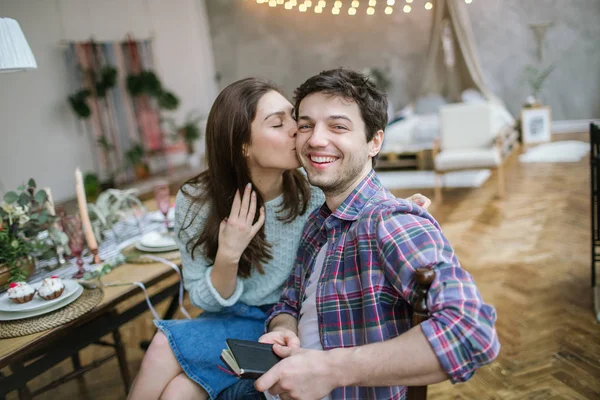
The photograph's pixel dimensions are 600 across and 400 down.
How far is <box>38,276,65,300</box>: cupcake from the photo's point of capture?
63.5 inches

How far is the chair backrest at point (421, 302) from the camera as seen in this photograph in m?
0.93

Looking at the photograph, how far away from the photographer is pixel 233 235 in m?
1.53

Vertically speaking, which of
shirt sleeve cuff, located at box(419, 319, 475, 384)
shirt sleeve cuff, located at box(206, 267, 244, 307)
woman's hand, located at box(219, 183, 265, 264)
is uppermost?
woman's hand, located at box(219, 183, 265, 264)

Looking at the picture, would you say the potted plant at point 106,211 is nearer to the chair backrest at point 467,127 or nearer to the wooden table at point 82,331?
the wooden table at point 82,331

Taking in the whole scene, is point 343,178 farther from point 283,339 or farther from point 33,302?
point 33,302

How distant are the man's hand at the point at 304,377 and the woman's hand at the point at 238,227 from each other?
0.56 metres

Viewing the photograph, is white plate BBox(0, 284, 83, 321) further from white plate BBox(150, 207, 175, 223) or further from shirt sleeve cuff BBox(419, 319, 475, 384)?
shirt sleeve cuff BBox(419, 319, 475, 384)

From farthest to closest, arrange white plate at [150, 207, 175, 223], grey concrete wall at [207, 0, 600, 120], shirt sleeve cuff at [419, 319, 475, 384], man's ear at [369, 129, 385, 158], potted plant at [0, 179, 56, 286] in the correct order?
grey concrete wall at [207, 0, 600, 120], white plate at [150, 207, 175, 223], potted plant at [0, 179, 56, 286], man's ear at [369, 129, 385, 158], shirt sleeve cuff at [419, 319, 475, 384]

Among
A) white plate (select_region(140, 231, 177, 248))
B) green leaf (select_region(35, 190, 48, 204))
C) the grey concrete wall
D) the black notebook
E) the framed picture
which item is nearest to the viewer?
the black notebook

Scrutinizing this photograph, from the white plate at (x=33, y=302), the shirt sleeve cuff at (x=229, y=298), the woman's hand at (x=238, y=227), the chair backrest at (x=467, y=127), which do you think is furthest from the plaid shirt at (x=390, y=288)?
the chair backrest at (x=467, y=127)

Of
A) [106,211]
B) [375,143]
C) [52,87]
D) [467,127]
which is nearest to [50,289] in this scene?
[106,211]

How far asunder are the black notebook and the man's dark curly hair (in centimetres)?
58

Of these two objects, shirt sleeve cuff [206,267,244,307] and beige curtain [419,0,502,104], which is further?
beige curtain [419,0,502,104]

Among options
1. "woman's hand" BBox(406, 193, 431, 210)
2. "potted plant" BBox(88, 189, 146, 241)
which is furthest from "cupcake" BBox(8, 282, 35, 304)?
"woman's hand" BBox(406, 193, 431, 210)
